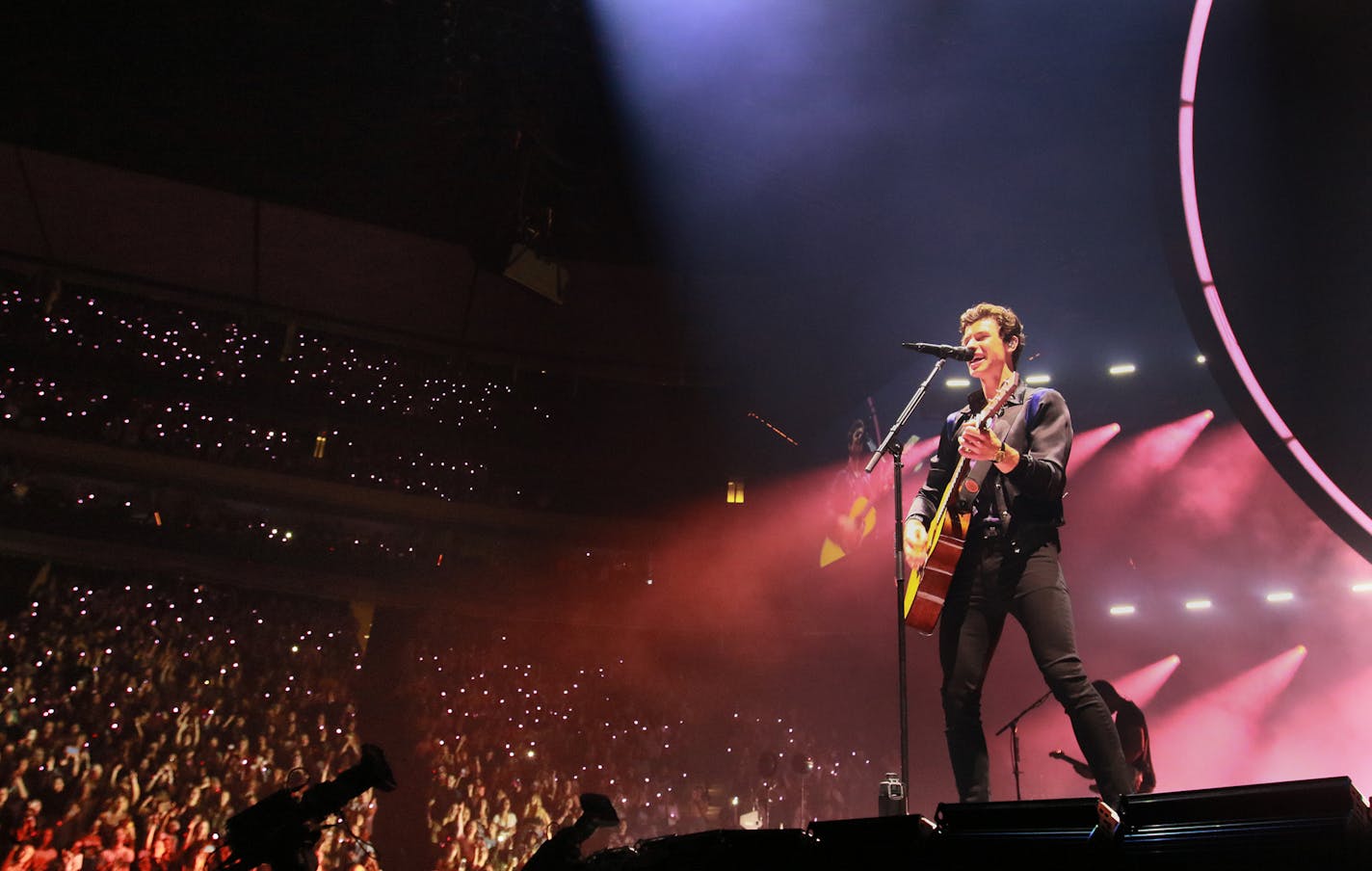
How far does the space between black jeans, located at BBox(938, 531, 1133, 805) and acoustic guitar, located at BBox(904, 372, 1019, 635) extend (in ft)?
0.15

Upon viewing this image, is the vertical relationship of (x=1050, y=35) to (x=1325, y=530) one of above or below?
above

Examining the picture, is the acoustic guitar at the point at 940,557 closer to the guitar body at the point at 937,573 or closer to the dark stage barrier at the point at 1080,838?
the guitar body at the point at 937,573

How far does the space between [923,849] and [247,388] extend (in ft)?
26.6

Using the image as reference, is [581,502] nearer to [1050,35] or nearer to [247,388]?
[247,388]

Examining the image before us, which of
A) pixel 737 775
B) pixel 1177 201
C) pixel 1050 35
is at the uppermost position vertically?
pixel 1050 35

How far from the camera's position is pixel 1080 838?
5.02 feet

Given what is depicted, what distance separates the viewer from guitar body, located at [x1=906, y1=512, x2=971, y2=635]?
298 cm

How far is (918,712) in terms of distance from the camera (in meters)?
9.30

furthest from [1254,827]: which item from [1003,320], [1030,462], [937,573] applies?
[1003,320]

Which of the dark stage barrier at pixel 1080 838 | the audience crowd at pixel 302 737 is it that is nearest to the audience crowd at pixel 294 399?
the audience crowd at pixel 302 737

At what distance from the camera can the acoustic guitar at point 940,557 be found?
2980mm

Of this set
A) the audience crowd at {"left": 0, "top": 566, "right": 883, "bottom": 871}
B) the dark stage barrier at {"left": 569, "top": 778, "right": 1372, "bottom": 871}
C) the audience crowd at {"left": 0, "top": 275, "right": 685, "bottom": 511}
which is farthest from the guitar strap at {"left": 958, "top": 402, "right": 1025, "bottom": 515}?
the audience crowd at {"left": 0, "top": 275, "right": 685, "bottom": 511}

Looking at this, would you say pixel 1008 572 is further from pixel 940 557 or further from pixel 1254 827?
pixel 1254 827

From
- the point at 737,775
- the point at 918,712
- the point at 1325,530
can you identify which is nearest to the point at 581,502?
the point at 737,775
